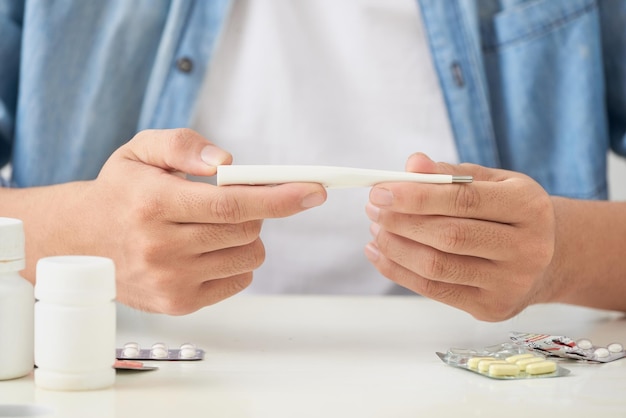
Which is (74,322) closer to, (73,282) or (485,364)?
(73,282)

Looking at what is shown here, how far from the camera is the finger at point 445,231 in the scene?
2.41 feet

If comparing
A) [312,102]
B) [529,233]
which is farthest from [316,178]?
[312,102]

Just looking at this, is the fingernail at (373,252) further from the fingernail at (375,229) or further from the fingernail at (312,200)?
the fingernail at (312,200)

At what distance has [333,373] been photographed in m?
0.68

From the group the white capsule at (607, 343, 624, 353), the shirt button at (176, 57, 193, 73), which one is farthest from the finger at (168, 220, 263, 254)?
the shirt button at (176, 57, 193, 73)

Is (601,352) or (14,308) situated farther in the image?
(601,352)

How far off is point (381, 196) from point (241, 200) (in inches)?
4.2

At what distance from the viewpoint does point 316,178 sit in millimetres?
683

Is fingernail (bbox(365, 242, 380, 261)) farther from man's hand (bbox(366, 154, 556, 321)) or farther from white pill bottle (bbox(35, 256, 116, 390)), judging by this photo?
white pill bottle (bbox(35, 256, 116, 390))

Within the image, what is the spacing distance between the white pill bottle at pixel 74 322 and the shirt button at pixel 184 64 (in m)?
0.55

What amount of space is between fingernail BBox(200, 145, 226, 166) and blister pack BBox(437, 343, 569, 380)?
0.78ft

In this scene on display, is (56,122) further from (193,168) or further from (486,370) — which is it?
(486,370)

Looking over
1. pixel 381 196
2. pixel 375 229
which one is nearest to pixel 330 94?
pixel 375 229

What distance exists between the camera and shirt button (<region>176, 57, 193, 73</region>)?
112 centimetres
